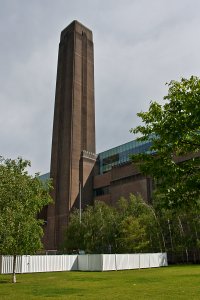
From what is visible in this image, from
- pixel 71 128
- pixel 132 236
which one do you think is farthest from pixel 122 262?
pixel 71 128

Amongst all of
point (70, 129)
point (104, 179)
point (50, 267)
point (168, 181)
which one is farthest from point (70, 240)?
point (168, 181)

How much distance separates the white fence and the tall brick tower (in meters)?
32.0

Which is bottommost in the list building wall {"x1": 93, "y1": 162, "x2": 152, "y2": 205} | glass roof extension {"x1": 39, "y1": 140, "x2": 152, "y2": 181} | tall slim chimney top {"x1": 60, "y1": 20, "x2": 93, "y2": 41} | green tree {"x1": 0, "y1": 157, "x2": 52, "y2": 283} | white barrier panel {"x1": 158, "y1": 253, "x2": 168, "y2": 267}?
white barrier panel {"x1": 158, "y1": 253, "x2": 168, "y2": 267}

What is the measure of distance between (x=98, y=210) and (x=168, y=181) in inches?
1774

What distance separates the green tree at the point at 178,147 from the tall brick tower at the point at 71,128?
61.6 meters

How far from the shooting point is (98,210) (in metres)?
55.8

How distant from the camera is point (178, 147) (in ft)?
39.7

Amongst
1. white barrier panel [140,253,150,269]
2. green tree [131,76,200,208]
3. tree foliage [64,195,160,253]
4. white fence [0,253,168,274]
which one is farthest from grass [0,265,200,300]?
tree foliage [64,195,160,253]

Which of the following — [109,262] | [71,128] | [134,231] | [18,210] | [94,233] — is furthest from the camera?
[71,128]

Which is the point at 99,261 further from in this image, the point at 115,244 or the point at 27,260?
the point at 115,244

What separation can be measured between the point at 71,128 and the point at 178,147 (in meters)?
67.0

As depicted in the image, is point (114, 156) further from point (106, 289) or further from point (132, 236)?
point (106, 289)

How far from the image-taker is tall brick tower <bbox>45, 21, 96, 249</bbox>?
74688 millimetres

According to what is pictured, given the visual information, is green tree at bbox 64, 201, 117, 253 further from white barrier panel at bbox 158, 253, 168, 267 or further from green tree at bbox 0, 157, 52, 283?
green tree at bbox 0, 157, 52, 283
